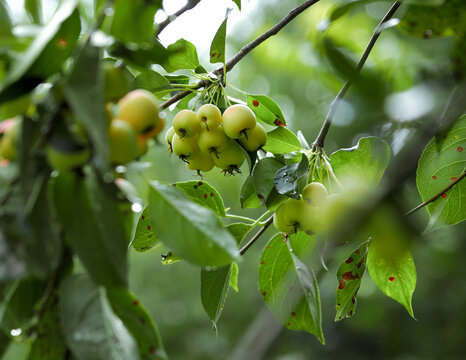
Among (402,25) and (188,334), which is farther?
(188,334)

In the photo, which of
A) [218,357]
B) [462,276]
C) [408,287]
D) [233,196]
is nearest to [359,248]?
[408,287]

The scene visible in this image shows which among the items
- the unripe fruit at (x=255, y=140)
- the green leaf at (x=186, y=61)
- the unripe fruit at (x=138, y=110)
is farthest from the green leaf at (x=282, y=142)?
the unripe fruit at (x=138, y=110)

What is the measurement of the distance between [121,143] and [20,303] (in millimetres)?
149

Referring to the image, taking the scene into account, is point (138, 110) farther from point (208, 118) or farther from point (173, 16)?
point (208, 118)

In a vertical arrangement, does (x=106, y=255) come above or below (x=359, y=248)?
above

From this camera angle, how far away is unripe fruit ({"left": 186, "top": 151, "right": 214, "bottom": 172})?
0.56m

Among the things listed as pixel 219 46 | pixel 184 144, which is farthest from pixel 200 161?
pixel 219 46

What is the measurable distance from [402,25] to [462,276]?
128 inches

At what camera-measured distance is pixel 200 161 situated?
57cm

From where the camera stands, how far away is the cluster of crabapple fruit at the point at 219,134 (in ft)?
1.69

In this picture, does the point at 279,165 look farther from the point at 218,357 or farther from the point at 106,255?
the point at 218,357

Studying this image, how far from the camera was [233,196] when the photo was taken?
305 cm

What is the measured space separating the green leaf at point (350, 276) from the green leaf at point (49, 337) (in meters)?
0.35

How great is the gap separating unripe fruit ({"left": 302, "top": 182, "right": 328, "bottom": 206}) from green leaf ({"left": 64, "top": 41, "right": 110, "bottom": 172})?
276 mm
